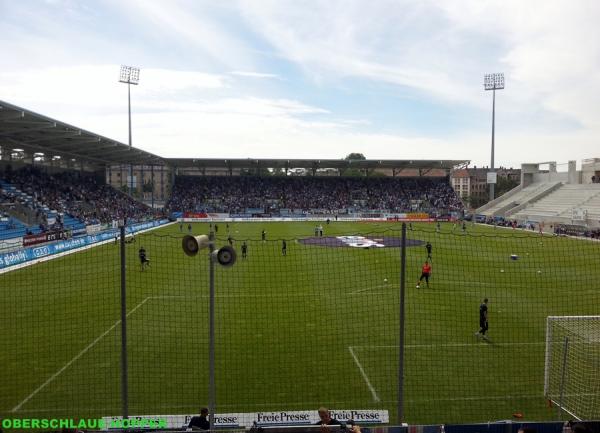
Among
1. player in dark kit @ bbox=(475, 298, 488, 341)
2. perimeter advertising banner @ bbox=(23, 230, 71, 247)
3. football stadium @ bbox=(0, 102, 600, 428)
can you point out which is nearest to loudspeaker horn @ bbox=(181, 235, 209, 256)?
football stadium @ bbox=(0, 102, 600, 428)

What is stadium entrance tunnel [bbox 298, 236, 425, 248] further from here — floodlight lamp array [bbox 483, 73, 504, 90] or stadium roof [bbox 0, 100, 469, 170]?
floodlight lamp array [bbox 483, 73, 504, 90]

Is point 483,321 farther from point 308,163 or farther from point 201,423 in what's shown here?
point 308,163

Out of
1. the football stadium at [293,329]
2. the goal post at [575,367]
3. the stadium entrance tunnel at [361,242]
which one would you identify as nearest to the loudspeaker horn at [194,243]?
the football stadium at [293,329]

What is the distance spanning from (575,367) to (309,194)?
68716mm

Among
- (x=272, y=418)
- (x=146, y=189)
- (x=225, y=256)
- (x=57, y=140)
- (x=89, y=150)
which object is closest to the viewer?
A: (x=225, y=256)

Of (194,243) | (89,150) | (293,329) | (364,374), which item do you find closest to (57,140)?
(89,150)

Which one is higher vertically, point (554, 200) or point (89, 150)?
point (89, 150)

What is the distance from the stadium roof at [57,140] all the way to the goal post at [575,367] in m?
30.2

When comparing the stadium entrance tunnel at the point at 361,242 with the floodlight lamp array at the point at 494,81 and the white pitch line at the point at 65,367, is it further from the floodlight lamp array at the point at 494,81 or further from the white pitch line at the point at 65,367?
the floodlight lamp array at the point at 494,81

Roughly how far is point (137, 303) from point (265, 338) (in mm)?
6693

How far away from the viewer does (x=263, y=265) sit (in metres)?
25.9

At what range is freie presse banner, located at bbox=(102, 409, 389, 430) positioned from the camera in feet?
26.3

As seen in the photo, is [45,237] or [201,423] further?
[45,237]

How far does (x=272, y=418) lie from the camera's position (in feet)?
26.4
